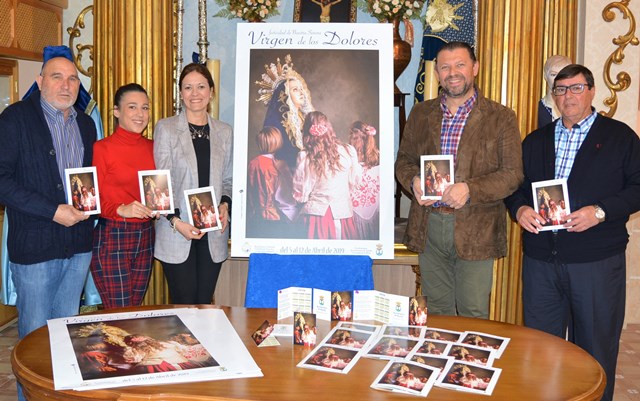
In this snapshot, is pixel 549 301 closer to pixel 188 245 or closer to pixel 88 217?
pixel 188 245

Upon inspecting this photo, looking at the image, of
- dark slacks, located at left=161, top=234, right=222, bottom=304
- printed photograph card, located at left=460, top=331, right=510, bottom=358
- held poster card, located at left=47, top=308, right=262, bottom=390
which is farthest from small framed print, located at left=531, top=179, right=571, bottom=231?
dark slacks, located at left=161, top=234, right=222, bottom=304

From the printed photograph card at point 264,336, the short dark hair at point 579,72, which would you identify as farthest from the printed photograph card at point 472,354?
the short dark hair at point 579,72

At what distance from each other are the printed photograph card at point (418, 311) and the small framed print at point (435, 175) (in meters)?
0.87

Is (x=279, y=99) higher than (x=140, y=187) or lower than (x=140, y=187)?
higher

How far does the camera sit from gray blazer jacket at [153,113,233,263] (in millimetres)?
3205

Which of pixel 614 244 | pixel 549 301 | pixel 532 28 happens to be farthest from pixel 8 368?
pixel 532 28

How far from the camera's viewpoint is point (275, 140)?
332 centimetres

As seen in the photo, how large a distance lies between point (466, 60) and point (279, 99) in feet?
3.18

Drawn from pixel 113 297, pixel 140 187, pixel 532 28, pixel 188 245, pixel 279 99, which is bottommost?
pixel 113 297

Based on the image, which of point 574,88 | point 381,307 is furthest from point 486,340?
point 574,88

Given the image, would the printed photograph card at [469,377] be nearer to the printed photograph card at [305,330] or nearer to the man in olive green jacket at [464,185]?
the printed photograph card at [305,330]

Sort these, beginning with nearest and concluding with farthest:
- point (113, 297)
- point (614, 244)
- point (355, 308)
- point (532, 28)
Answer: point (355, 308), point (614, 244), point (113, 297), point (532, 28)

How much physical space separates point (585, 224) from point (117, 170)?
219 centimetres

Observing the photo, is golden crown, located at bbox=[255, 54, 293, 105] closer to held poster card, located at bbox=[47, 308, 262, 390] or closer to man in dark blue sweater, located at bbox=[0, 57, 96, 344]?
man in dark blue sweater, located at bbox=[0, 57, 96, 344]
